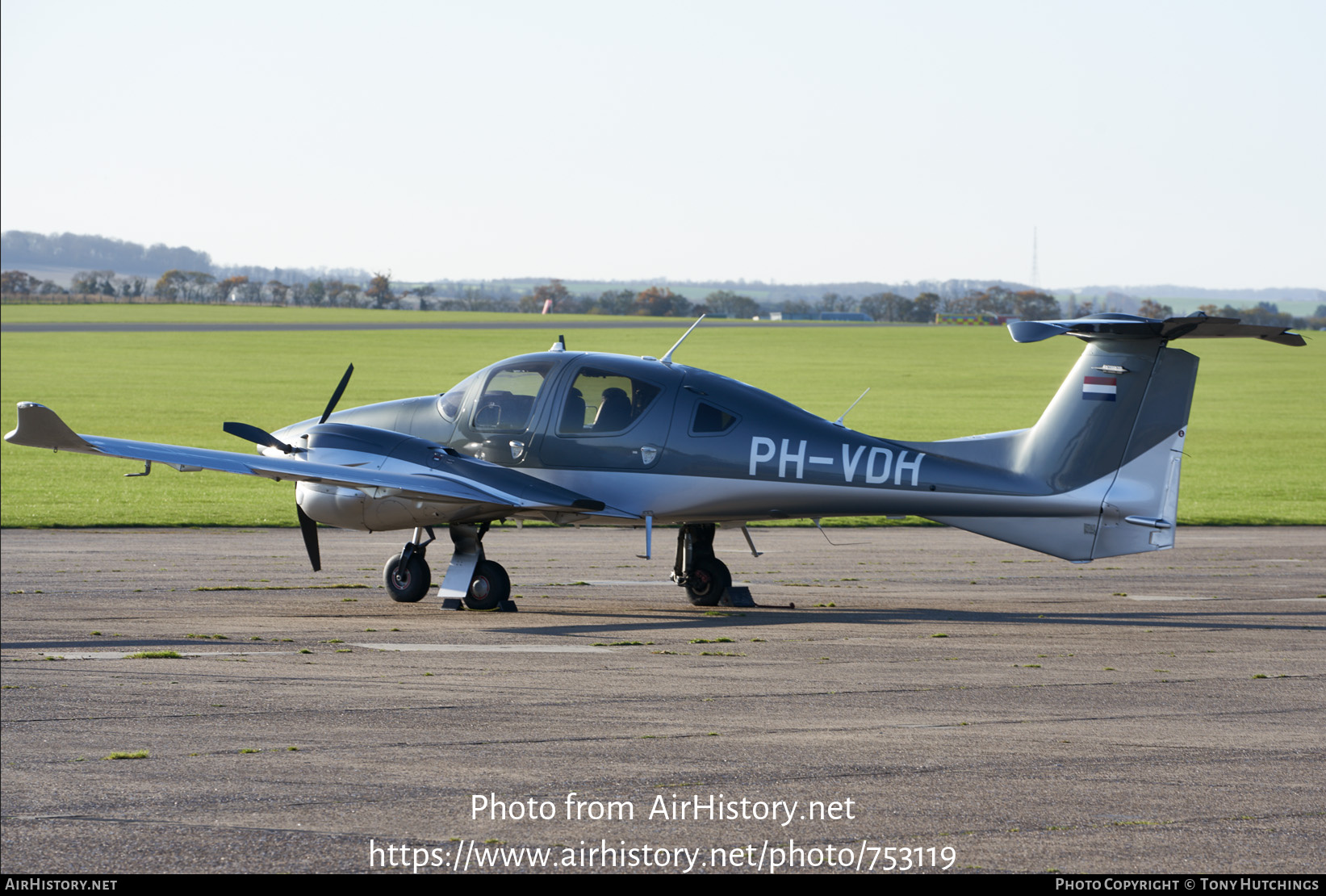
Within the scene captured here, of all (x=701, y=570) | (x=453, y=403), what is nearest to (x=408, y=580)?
(x=453, y=403)

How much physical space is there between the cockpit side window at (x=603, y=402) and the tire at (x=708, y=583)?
7.93 ft

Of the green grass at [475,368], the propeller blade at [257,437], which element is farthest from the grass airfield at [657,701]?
the green grass at [475,368]

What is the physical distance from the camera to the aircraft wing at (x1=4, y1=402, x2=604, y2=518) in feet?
46.2

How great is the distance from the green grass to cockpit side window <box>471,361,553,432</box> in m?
12.2

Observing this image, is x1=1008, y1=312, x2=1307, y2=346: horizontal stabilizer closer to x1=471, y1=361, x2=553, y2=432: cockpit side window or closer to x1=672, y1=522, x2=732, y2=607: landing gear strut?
x1=672, y1=522, x2=732, y2=607: landing gear strut

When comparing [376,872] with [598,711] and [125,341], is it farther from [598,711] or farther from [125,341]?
[125,341]

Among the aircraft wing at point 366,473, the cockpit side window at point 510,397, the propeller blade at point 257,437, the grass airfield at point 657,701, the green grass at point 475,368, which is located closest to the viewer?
the grass airfield at point 657,701

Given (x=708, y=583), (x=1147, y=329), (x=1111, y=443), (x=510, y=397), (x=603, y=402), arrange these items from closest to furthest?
(x=1147, y=329)
(x=1111, y=443)
(x=603, y=402)
(x=510, y=397)
(x=708, y=583)

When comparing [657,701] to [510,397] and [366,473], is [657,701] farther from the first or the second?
[510,397]

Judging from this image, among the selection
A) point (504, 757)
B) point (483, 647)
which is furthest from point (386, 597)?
point (504, 757)

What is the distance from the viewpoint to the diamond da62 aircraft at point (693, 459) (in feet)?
48.1

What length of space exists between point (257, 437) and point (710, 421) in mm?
5744

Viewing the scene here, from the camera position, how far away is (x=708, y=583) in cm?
1739

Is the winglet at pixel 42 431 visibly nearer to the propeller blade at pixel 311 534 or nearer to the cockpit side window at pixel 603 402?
the propeller blade at pixel 311 534
